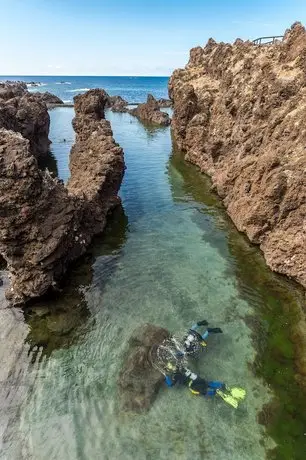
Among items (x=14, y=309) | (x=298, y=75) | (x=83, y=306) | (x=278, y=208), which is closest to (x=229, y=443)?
(x=83, y=306)

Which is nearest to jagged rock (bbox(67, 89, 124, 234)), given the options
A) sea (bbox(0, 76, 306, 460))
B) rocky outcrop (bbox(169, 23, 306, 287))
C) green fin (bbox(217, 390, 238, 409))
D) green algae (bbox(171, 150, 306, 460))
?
sea (bbox(0, 76, 306, 460))

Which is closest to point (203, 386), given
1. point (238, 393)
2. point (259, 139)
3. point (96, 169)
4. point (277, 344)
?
Result: point (238, 393)

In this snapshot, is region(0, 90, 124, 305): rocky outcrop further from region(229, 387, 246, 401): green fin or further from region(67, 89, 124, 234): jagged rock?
region(229, 387, 246, 401): green fin

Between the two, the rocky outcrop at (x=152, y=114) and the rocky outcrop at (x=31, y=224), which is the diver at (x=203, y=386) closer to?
the rocky outcrop at (x=31, y=224)

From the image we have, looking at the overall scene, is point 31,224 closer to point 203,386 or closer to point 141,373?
point 141,373

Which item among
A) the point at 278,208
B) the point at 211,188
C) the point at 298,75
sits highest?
the point at 298,75

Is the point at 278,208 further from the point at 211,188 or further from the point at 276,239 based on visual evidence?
the point at 211,188
